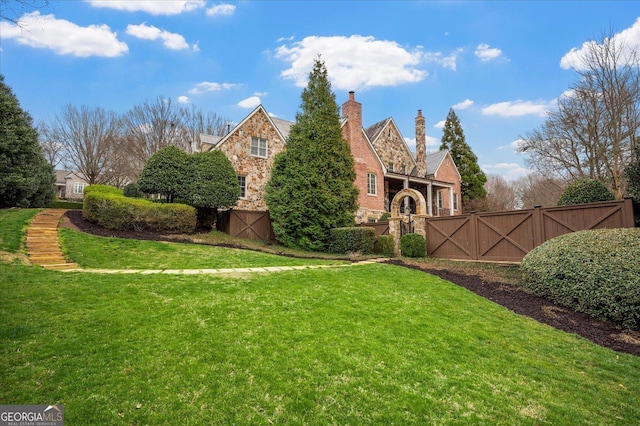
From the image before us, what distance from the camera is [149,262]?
30.6 feet

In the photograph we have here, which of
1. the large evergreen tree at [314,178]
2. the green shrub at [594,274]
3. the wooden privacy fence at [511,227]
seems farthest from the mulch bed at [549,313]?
the large evergreen tree at [314,178]

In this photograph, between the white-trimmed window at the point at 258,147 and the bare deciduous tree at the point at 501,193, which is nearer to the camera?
the white-trimmed window at the point at 258,147

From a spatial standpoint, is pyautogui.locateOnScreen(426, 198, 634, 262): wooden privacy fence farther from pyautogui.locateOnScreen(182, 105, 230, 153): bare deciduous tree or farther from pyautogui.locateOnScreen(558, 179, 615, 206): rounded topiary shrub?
pyautogui.locateOnScreen(182, 105, 230, 153): bare deciduous tree

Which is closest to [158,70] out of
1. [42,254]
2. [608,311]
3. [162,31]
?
[162,31]

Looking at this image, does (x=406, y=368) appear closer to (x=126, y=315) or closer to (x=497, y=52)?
(x=126, y=315)

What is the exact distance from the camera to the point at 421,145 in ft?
91.1

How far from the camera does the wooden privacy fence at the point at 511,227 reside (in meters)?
9.63

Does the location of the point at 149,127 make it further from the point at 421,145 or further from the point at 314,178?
the point at 421,145

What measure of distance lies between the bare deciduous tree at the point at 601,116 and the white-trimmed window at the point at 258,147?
17.8 metres

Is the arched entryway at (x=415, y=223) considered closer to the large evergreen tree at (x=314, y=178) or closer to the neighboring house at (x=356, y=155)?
the large evergreen tree at (x=314, y=178)

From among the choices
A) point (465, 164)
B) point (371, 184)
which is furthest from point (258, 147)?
point (465, 164)

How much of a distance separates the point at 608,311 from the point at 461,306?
9.15ft

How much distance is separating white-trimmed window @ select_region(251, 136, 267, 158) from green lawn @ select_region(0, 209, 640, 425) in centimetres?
1652

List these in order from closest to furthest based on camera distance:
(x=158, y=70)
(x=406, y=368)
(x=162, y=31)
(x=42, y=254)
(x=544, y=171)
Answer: (x=406, y=368) → (x=42, y=254) → (x=162, y=31) → (x=158, y=70) → (x=544, y=171)
